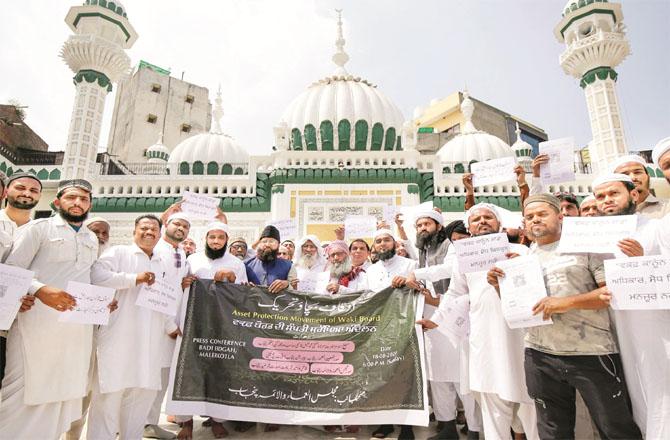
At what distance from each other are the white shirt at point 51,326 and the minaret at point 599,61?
13798mm

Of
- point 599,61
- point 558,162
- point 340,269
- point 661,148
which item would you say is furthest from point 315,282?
point 599,61

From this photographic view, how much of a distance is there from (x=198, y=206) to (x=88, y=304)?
2.86 m

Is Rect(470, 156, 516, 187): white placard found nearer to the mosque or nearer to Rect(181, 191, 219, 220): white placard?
Rect(181, 191, 219, 220): white placard

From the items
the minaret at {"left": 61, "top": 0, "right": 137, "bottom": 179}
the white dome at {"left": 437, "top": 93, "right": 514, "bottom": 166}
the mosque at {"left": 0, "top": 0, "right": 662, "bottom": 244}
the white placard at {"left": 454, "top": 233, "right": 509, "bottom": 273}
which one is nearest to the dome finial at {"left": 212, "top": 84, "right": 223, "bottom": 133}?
the mosque at {"left": 0, "top": 0, "right": 662, "bottom": 244}

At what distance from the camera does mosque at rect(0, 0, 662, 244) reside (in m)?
11.3

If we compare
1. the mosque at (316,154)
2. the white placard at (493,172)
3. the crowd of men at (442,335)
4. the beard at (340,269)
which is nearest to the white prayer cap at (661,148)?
the crowd of men at (442,335)

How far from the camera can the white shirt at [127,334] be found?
10.1 ft

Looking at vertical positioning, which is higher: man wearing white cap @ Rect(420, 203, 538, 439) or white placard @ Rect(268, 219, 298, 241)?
white placard @ Rect(268, 219, 298, 241)

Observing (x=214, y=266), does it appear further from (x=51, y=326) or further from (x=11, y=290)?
(x=11, y=290)

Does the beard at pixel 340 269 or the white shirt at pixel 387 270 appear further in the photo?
the beard at pixel 340 269

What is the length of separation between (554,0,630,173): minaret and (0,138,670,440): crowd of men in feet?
36.6

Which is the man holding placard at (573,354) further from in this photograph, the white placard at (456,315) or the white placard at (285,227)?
the white placard at (285,227)

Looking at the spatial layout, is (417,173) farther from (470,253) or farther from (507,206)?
(470,253)

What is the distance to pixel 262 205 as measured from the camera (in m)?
11.4
